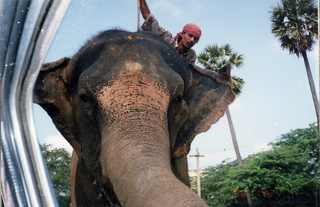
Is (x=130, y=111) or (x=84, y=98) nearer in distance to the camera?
(x=130, y=111)

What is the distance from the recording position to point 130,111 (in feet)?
5.14

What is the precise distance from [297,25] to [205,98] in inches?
25.6

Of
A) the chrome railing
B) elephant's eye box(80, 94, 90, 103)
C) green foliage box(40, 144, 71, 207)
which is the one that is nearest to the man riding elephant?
elephant's eye box(80, 94, 90, 103)

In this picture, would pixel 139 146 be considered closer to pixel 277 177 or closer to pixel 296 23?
pixel 296 23

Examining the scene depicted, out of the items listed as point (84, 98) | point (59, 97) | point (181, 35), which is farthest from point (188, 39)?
point (59, 97)

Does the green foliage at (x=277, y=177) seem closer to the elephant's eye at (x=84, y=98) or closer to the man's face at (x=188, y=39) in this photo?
the man's face at (x=188, y=39)

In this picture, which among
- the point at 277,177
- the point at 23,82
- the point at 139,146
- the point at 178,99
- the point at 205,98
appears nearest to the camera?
the point at 23,82

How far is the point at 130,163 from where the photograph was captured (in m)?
1.32

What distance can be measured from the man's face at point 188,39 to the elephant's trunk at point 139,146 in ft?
1.09

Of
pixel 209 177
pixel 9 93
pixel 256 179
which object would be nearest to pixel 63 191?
pixel 9 93

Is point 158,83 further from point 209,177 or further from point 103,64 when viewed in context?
point 209,177

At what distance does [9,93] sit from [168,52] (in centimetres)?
133

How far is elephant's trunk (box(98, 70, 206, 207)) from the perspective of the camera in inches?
43.5

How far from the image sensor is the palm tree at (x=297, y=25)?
1.88 metres
